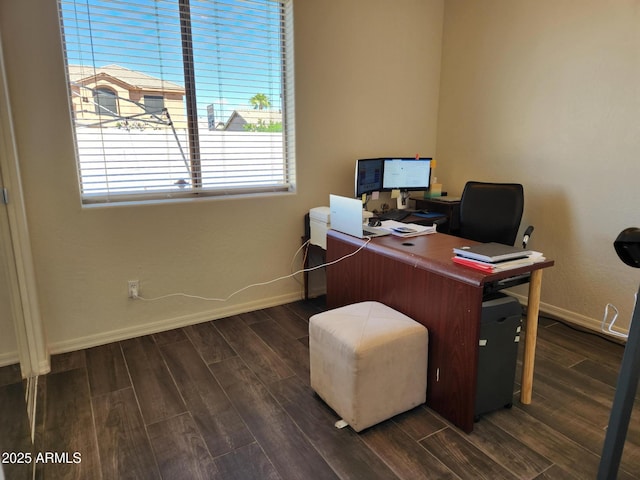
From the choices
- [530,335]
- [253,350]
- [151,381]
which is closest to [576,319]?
[530,335]

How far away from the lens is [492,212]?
299cm

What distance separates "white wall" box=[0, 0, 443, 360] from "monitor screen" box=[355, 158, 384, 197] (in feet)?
0.84

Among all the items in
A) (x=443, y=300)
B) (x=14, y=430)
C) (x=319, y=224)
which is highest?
(x=319, y=224)

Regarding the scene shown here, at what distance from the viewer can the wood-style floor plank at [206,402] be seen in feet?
6.03

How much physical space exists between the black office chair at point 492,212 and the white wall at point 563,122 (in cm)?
36

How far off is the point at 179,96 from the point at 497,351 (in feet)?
8.14

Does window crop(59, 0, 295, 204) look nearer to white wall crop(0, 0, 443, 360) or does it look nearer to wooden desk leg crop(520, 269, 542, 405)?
white wall crop(0, 0, 443, 360)

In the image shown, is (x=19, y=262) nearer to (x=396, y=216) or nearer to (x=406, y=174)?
(x=396, y=216)

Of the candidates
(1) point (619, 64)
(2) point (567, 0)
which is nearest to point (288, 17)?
(2) point (567, 0)

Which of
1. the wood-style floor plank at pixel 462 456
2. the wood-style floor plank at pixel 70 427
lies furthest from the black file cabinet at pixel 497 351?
the wood-style floor plank at pixel 70 427

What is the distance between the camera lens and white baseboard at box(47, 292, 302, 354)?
104 inches

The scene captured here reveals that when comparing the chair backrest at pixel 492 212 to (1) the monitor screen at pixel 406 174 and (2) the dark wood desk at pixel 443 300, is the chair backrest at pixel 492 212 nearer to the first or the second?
(1) the monitor screen at pixel 406 174

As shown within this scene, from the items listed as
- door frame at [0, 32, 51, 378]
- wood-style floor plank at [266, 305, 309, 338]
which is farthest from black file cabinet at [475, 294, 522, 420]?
door frame at [0, 32, 51, 378]

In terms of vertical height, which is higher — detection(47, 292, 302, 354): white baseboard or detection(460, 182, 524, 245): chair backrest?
detection(460, 182, 524, 245): chair backrest
